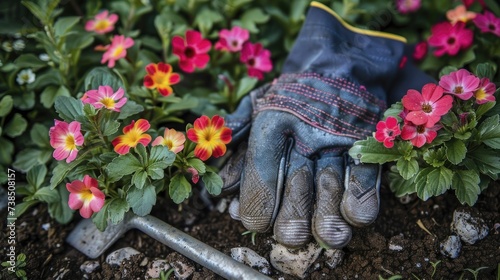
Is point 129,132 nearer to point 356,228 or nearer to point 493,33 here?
point 356,228

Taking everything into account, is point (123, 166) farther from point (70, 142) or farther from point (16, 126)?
point (16, 126)

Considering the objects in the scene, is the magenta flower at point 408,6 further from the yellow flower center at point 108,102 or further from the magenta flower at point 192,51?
the yellow flower center at point 108,102

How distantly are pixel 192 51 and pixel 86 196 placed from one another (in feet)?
2.48

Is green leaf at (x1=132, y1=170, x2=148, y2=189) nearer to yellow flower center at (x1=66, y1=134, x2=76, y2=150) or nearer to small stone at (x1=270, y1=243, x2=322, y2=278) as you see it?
yellow flower center at (x1=66, y1=134, x2=76, y2=150)

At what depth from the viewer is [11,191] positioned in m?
1.97

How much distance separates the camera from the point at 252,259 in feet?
5.73

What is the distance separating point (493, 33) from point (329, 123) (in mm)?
897

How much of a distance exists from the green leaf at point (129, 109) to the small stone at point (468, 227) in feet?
3.83

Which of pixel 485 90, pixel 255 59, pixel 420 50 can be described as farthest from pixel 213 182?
pixel 420 50

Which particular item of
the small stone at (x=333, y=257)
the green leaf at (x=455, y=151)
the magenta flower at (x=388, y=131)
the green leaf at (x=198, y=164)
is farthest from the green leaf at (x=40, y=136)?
the green leaf at (x=455, y=151)

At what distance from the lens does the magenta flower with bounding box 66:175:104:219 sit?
1699 millimetres

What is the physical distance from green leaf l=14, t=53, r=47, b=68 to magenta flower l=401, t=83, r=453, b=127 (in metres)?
1.43

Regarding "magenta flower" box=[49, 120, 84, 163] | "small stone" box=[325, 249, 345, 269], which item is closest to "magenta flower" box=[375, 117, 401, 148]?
"small stone" box=[325, 249, 345, 269]

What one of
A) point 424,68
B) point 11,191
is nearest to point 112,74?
point 11,191
